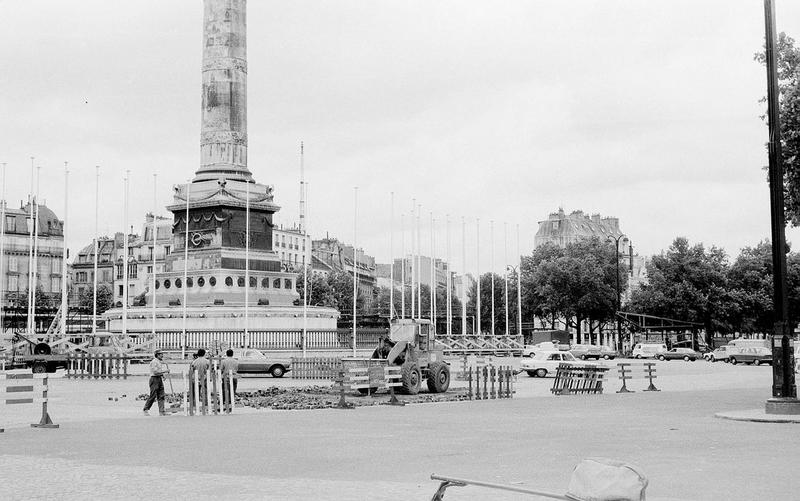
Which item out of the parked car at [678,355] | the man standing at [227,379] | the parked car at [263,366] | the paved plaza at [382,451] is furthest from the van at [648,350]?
the man standing at [227,379]

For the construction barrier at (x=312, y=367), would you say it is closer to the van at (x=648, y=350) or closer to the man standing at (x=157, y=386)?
the man standing at (x=157, y=386)

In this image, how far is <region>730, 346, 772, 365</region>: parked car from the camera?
6425 centimetres

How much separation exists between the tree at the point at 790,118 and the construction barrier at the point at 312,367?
19.3m

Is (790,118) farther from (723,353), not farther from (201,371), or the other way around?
(723,353)

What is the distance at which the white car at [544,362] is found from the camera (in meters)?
46.8

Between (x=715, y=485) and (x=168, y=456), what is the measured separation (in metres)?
7.69

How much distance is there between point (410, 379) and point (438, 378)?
1.51 metres

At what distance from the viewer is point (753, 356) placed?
6450 cm

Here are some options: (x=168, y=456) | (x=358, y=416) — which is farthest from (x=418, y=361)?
(x=168, y=456)

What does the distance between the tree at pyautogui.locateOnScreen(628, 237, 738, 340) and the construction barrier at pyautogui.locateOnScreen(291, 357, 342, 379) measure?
60237mm

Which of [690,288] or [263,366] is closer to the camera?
[263,366]

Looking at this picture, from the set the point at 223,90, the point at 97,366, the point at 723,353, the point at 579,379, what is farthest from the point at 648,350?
the point at 97,366

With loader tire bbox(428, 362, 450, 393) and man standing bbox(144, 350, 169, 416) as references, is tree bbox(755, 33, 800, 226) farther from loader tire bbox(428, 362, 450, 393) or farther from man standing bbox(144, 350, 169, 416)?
man standing bbox(144, 350, 169, 416)

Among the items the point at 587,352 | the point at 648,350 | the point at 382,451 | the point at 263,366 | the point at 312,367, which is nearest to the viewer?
the point at 382,451
